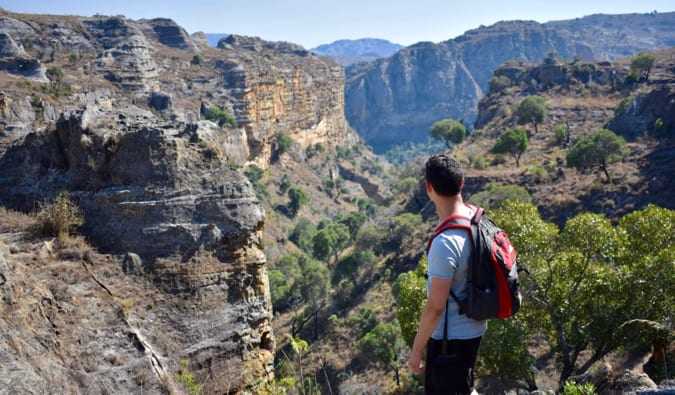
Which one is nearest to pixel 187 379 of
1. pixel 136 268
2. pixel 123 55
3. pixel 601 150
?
pixel 136 268

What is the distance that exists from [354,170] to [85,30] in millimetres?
41237

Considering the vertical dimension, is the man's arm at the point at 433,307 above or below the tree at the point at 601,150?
above

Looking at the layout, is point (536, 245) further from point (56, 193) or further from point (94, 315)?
point (56, 193)

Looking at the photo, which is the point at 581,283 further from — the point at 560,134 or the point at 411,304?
the point at 560,134

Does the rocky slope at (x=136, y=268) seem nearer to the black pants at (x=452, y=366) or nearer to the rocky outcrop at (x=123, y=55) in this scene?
the black pants at (x=452, y=366)

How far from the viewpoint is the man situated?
346 centimetres

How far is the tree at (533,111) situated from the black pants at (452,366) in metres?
44.9

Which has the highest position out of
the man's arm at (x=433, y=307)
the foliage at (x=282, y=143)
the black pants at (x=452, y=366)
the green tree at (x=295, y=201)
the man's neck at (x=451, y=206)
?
the man's neck at (x=451, y=206)

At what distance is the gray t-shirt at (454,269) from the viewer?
3.45 meters

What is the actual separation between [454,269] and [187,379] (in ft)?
20.6

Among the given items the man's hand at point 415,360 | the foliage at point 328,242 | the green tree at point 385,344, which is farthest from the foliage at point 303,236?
the man's hand at point 415,360

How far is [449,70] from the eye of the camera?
163000 millimetres

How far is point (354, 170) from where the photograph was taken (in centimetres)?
7681

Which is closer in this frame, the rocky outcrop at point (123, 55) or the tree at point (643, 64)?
the rocky outcrop at point (123, 55)
